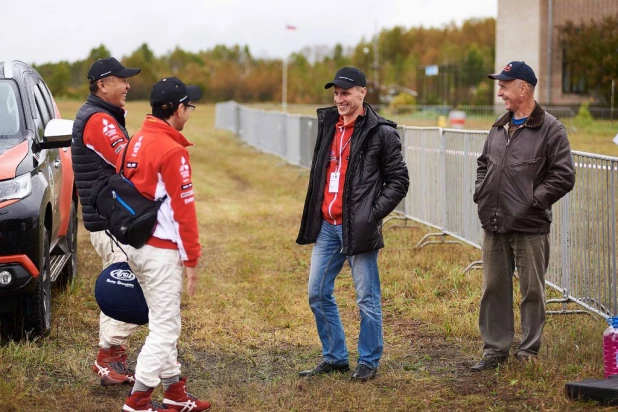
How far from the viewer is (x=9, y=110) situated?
7633 mm

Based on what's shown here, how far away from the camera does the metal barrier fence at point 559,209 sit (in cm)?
686

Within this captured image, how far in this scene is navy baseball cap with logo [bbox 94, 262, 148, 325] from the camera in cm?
538

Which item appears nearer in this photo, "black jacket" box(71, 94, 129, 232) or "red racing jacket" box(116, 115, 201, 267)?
"red racing jacket" box(116, 115, 201, 267)

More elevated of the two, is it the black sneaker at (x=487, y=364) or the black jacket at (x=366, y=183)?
the black jacket at (x=366, y=183)

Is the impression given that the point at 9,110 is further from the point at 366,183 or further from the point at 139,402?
the point at 139,402

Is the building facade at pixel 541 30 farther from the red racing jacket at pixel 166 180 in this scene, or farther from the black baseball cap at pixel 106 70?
the red racing jacket at pixel 166 180

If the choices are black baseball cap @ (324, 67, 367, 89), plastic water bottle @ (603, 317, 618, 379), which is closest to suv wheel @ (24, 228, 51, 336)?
black baseball cap @ (324, 67, 367, 89)

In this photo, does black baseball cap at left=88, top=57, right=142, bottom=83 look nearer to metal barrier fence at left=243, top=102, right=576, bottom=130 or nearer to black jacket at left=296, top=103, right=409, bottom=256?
black jacket at left=296, top=103, right=409, bottom=256

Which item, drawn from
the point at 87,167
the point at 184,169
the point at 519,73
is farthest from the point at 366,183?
the point at 87,167

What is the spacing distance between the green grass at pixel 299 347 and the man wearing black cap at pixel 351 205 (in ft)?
0.94

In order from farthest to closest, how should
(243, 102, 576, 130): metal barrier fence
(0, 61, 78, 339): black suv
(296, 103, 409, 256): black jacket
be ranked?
(243, 102, 576, 130): metal barrier fence
(0, 61, 78, 339): black suv
(296, 103, 409, 256): black jacket

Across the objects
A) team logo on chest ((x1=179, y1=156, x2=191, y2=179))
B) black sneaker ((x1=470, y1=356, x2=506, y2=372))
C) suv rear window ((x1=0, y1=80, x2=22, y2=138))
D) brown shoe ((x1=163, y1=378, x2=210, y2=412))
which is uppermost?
suv rear window ((x1=0, y1=80, x2=22, y2=138))

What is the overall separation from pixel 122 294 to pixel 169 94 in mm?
1191

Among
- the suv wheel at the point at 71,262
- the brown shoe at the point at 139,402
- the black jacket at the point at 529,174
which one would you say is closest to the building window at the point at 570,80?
the suv wheel at the point at 71,262
